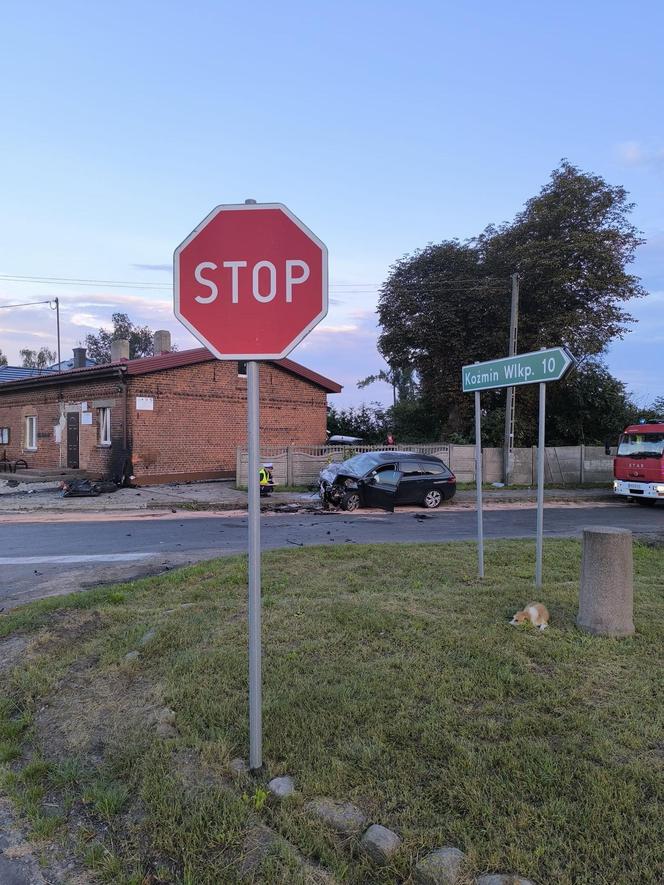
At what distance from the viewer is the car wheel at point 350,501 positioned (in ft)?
50.6

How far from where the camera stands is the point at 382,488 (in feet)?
51.3

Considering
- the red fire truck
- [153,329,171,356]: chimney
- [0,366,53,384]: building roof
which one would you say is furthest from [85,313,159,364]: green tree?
the red fire truck

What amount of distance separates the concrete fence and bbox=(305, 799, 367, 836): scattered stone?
56.7ft

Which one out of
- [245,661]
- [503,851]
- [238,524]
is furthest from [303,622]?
[238,524]

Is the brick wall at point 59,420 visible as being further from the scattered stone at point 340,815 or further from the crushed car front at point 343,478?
the scattered stone at point 340,815

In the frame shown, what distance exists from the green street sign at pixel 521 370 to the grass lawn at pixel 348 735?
7.13 feet

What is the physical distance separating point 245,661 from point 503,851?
7.31 ft

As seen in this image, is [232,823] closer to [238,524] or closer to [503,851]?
[503,851]

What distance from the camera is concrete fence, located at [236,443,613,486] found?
20297 mm

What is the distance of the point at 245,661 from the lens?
4.11m

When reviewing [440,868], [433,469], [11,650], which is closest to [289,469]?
[433,469]

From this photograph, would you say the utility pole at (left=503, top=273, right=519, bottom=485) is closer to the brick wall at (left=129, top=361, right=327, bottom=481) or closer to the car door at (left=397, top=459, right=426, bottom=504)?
the car door at (left=397, top=459, right=426, bottom=504)

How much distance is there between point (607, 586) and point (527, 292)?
26306 millimetres

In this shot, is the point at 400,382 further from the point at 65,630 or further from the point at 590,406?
the point at 65,630
